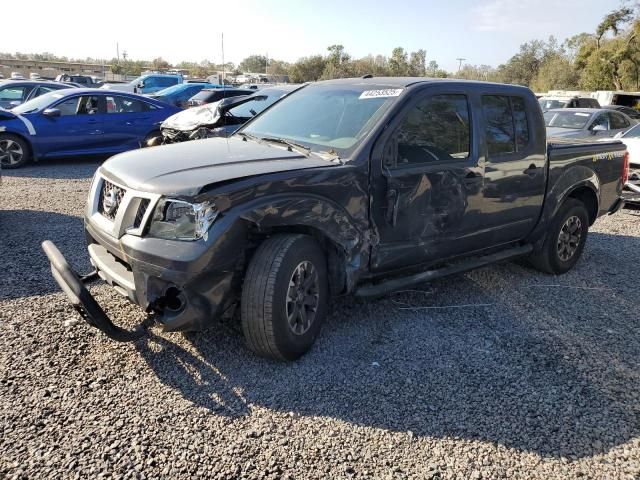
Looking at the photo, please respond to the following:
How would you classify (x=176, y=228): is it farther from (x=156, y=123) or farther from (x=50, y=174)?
(x=156, y=123)

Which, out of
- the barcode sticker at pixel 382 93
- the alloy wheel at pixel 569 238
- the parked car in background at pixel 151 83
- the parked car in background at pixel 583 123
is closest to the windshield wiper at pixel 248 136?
the barcode sticker at pixel 382 93

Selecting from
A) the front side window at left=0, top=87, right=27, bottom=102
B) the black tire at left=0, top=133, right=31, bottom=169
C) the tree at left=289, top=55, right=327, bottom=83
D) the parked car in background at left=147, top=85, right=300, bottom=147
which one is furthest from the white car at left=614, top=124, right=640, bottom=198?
the tree at left=289, top=55, right=327, bottom=83

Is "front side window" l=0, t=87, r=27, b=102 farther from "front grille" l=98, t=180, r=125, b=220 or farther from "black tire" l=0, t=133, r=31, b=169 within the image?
"front grille" l=98, t=180, r=125, b=220

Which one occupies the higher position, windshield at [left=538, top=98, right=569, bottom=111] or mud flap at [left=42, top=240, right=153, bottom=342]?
windshield at [left=538, top=98, right=569, bottom=111]

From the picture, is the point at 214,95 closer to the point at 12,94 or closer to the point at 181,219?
the point at 12,94

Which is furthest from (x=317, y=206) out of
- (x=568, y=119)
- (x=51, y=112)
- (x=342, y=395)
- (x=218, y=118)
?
(x=568, y=119)

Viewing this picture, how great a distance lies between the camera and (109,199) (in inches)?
137

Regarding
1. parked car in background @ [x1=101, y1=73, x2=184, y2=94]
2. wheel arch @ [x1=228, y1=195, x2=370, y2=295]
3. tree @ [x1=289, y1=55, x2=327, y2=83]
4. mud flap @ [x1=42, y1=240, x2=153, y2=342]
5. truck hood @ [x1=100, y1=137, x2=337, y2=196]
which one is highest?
tree @ [x1=289, y1=55, x2=327, y2=83]

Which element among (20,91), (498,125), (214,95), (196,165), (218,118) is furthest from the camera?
(214,95)

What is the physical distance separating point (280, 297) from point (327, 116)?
5.43ft

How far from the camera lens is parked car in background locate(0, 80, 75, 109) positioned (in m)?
14.3

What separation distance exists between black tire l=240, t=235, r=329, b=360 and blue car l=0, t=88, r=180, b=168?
28.6 ft

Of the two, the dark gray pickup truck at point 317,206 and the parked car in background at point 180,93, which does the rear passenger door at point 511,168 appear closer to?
the dark gray pickup truck at point 317,206

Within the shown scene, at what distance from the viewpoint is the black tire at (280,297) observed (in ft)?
10.4
